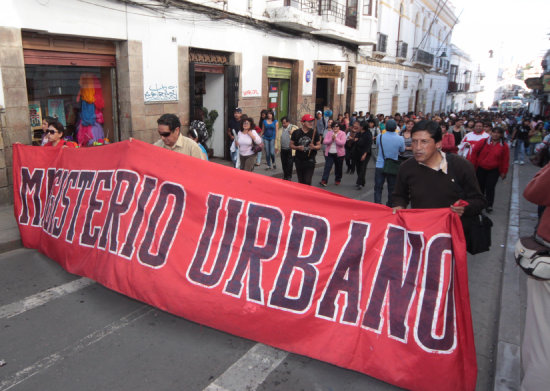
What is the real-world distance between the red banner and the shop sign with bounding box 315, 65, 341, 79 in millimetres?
13518

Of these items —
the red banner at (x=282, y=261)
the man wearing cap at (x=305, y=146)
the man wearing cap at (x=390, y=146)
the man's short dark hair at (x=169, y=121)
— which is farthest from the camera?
the man wearing cap at (x=305, y=146)

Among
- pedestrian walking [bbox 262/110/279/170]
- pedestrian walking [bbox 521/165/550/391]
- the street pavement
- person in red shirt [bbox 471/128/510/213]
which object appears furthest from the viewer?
pedestrian walking [bbox 262/110/279/170]

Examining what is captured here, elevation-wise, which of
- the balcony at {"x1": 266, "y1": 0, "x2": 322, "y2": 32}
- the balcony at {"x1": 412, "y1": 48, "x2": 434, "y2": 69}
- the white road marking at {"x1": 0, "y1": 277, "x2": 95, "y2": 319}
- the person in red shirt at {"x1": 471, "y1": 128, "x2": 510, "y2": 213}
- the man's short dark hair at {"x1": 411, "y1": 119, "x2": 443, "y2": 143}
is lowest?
the white road marking at {"x1": 0, "y1": 277, "x2": 95, "y2": 319}

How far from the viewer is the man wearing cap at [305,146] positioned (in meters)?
8.38

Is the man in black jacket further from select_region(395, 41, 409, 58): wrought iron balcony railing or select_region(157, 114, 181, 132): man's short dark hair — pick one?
select_region(395, 41, 409, 58): wrought iron balcony railing

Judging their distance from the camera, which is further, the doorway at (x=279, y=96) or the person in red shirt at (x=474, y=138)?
the doorway at (x=279, y=96)

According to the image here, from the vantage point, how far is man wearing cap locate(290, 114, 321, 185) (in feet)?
27.5

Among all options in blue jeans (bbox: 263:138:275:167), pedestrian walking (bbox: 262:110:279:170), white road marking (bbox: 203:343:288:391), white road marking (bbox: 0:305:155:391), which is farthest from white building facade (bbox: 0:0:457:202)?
white road marking (bbox: 203:343:288:391)

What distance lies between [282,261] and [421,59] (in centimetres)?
3282

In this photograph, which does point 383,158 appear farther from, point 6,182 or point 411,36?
point 411,36

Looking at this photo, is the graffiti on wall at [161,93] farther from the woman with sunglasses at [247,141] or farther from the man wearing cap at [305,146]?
the man wearing cap at [305,146]

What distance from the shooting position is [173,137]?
188 inches

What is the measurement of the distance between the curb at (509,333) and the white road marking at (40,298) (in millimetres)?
3885

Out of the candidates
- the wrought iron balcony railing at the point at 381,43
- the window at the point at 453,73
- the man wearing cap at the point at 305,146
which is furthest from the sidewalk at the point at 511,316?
the window at the point at 453,73
